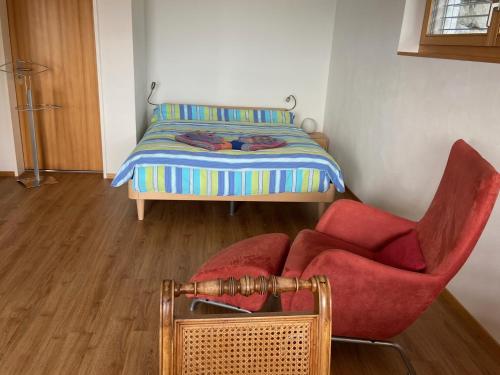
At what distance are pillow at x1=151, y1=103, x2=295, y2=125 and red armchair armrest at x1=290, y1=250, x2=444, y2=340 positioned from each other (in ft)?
10.2

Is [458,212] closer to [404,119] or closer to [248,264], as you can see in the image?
[248,264]

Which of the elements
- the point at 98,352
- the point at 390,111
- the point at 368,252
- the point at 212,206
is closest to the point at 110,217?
the point at 212,206

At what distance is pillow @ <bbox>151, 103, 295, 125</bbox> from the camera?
4.78 metres

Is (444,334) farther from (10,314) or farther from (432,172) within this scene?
(10,314)

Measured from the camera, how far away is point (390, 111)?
3418mm

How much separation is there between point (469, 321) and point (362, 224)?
2.45 ft

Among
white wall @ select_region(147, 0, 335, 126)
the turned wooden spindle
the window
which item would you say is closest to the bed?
the window

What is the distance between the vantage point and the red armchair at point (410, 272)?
5.59 feet

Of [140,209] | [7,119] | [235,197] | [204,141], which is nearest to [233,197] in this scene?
[235,197]

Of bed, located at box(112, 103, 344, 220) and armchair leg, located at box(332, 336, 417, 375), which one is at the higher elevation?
bed, located at box(112, 103, 344, 220)

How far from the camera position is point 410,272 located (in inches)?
71.2

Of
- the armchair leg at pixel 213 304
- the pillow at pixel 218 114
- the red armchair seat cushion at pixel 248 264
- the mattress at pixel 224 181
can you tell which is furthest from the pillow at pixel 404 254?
the pillow at pixel 218 114

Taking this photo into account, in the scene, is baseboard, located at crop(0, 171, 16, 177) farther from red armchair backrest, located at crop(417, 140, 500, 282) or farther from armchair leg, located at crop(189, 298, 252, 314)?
red armchair backrest, located at crop(417, 140, 500, 282)

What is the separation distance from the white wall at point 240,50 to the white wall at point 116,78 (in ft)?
2.41
